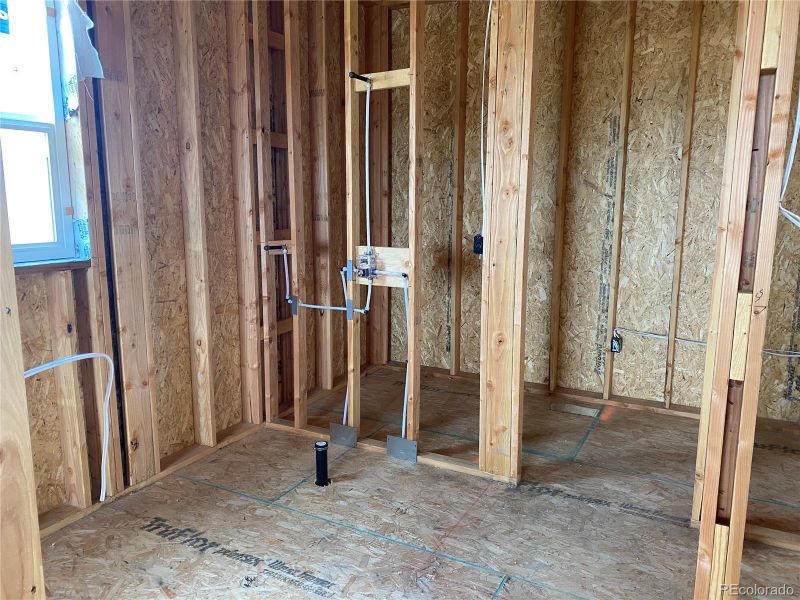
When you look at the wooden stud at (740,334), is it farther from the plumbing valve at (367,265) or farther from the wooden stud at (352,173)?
the wooden stud at (352,173)

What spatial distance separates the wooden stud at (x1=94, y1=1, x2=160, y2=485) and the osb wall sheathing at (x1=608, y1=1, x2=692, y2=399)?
10.6ft

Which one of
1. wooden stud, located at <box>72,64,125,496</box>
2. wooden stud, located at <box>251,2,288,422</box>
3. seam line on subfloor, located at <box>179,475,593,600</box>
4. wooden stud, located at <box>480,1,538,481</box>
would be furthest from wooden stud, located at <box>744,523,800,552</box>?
wooden stud, located at <box>72,64,125,496</box>

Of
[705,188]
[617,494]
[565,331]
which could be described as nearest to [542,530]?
[617,494]

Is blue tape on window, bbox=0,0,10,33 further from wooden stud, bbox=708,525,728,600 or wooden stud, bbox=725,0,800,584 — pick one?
wooden stud, bbox=708,525,728,600

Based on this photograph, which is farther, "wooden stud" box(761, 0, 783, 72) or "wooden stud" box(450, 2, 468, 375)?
"wooden stud" box(450, 2, 468, 375)

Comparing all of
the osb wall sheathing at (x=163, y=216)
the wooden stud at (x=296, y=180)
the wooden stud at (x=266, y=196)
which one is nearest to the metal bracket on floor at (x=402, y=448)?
the wooden stud at (x=296, y=180)

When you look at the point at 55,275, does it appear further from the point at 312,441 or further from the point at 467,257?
the point at 467,257

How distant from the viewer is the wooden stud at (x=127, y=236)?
8.64 feet

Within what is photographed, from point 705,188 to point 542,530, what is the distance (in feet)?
8.62

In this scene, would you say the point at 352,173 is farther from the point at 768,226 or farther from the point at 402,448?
the point at 768,226

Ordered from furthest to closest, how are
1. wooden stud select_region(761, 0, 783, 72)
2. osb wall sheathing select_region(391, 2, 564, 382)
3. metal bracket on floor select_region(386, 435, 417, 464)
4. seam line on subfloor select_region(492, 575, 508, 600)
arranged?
1. osb wall sheathing select_region(391, 2, 564, 382)
2. metal bracket on floor select_region(386, 435, 417, 464)
3. seam line on subfloor select_region(492, 575, 508, 600)
4. wooden stud select_region(761, 0, 783, 72)

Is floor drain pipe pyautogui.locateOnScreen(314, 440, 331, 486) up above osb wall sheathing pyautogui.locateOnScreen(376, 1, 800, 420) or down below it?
below

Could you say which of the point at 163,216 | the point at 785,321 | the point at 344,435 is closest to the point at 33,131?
the point at 163,216

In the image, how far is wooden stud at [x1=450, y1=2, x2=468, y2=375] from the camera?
4.30 metres
